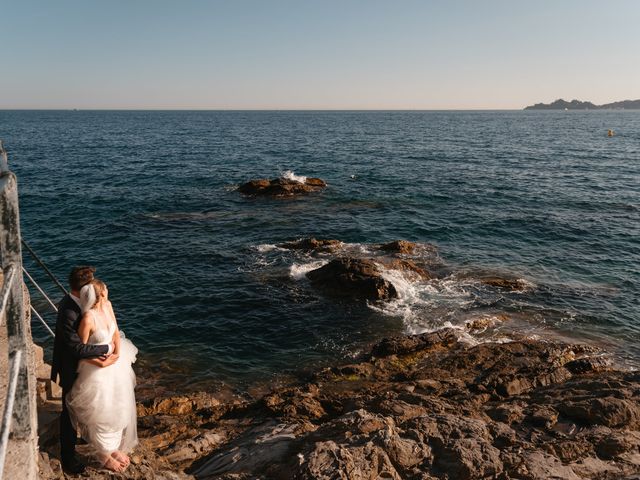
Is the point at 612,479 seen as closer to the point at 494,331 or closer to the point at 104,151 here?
the point at 494,331

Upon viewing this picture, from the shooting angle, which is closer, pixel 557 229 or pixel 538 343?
pixel 538 343

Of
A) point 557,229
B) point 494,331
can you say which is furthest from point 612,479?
point 557,229

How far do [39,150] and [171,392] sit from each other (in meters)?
69.5

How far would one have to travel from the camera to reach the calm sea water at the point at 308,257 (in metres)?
17.0

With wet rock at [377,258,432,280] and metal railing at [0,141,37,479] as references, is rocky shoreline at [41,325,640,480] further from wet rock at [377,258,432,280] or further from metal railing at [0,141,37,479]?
wet rock at [377,258,432,280]

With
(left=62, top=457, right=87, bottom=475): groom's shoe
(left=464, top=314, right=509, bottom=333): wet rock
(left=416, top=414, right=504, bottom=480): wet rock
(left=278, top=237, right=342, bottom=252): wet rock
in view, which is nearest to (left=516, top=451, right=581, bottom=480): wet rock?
(left=416, top=414, right=504, bottom=480): wet rock

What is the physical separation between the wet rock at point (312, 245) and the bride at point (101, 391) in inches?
771

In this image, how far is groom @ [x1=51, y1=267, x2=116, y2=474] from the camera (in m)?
5.61

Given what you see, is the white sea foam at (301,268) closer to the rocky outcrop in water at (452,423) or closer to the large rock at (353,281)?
the large rock at (353,281)

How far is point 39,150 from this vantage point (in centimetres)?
6806

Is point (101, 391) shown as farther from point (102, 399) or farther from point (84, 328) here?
point (84, 328)

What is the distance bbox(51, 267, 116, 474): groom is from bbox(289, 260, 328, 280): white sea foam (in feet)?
52.3

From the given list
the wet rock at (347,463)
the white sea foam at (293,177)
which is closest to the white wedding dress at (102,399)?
the wet rock at (347,463)

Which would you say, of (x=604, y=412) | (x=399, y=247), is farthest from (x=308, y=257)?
(x=604, y=412)
